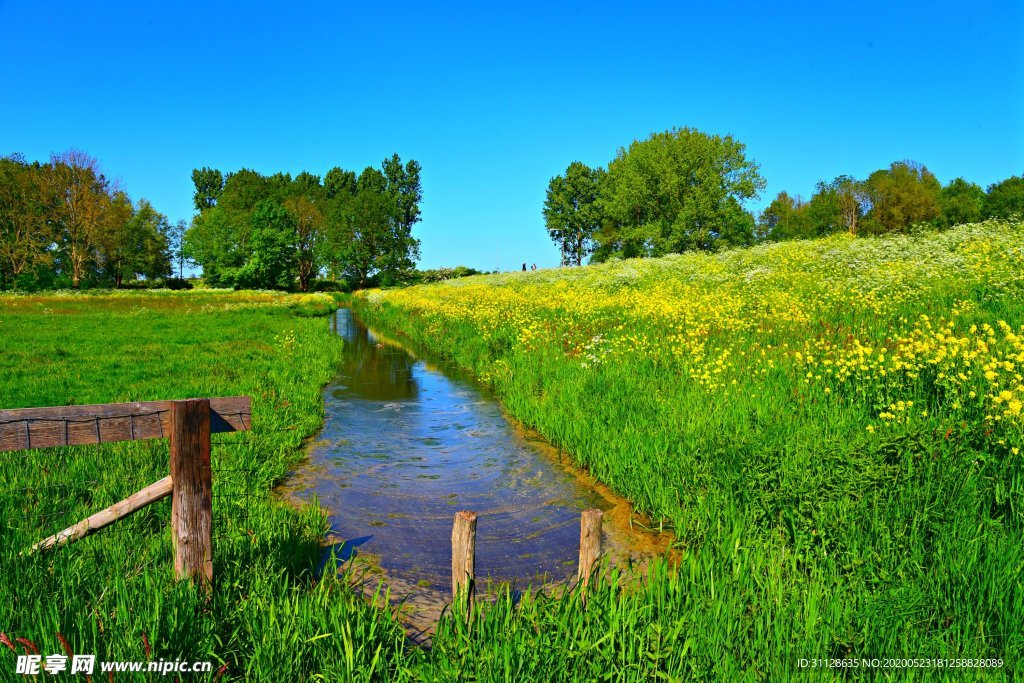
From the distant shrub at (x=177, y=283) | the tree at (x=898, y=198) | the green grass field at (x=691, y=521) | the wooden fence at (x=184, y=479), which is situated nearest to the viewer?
the green grass field at (x=691, y=521)

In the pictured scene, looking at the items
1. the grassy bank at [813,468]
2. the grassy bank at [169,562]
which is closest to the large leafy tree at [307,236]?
the grassy bank at [169,562]

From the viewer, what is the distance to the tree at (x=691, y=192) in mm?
62844

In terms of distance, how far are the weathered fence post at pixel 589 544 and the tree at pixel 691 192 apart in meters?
62.8

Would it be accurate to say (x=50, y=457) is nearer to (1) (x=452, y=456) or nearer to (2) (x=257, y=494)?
(2) (x=257, y=494)

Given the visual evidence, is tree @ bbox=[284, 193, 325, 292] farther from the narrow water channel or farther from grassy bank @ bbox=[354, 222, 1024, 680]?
grassy bank @ bbox=[354, 222, 1024, 680]

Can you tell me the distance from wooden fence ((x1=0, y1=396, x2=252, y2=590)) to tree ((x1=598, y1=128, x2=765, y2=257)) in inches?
2516

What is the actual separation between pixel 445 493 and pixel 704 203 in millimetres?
59912

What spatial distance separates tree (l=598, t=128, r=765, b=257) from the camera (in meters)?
62.8

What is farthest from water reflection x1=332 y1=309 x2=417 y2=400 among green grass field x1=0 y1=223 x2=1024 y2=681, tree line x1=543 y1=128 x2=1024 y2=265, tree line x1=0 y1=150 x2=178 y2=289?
tree line x1=0 y1=150 x2=178 y2=289

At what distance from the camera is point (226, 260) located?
84562 mm

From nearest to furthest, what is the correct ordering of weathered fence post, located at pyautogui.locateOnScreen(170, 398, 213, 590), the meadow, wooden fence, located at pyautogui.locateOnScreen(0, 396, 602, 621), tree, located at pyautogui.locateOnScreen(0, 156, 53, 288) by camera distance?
the meadow
wooden fence, located at pyautogui.locateOnScreen(0, 396, 602, 621)
weathered fence post, located at pyautogui.locateOnScreen(170, 398, 213, 590)
tree, located at pyautogui.locateOnScreen(0, 156, 53, 288)

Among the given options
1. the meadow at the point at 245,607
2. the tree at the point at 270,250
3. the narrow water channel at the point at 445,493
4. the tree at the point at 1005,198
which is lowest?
the narrow water channel at the point at 445,493

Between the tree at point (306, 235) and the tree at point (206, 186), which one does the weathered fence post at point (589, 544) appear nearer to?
the tree at point (306, 235)

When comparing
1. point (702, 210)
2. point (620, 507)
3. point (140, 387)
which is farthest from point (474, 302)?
point (702, 210)
